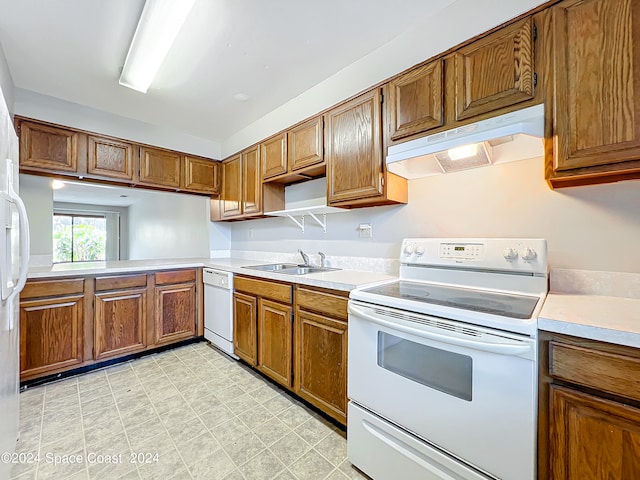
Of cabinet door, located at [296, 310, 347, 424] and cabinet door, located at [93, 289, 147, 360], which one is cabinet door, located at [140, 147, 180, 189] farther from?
cabinet door, located at [296, 310, 347, 424]

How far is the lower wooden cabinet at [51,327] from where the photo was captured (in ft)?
6.86

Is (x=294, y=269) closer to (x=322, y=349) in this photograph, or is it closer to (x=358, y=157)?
(x=322, y=349)

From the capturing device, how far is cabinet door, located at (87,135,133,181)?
2.64 m

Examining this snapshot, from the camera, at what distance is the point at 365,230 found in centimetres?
221

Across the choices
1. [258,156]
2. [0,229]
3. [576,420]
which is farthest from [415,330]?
[258,156]

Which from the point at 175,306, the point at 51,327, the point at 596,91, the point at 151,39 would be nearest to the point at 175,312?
the point at 175,306

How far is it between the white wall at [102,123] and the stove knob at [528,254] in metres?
3.45

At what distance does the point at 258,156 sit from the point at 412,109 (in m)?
1.67

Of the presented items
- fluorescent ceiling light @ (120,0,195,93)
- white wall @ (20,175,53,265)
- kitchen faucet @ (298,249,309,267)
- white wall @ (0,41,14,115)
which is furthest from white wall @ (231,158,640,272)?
white wall @ (20,175,53,265)

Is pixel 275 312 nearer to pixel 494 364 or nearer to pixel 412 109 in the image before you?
pixel 494 364

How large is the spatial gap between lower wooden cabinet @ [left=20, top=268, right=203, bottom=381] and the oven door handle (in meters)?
2.32

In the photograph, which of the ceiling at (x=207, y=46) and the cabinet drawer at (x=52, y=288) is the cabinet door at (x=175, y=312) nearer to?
the cabinet drawer at (x=52, y=288)

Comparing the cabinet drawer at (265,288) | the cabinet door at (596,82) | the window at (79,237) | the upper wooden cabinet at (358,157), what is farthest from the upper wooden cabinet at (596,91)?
the window at (79,237)

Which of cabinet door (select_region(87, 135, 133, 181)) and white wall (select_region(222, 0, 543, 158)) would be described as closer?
white wall (select_region(222, 0, 543, 158))
